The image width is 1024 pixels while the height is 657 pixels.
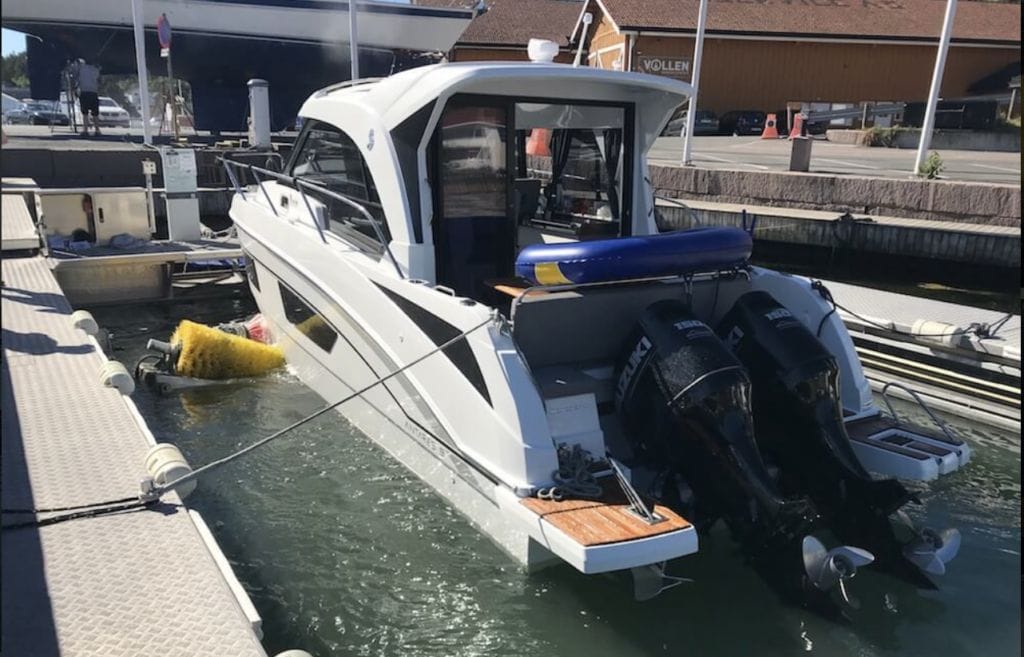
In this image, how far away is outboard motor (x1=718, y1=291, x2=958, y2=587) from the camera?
12.2 feet

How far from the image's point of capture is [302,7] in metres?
20.5

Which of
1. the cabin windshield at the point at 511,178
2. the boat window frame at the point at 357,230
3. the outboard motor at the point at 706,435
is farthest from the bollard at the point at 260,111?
the outboard motor at the point at 706,435

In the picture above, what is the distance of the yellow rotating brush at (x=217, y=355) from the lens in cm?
A: 657

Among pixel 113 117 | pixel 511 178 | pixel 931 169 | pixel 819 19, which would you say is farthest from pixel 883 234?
pixel 113 117

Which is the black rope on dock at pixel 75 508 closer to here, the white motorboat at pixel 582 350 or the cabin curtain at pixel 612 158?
the white motorboat at pixel 582 350

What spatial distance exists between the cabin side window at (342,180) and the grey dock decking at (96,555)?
5.96ft

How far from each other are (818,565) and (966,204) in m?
9.63

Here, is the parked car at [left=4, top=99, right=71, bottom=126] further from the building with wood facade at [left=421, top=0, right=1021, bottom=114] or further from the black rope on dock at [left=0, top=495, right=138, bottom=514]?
the black rope on dock at [left=0, top=495, right=138, bottom=514]

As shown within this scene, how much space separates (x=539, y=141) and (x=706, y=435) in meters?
3.30

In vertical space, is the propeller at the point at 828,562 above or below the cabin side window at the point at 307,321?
below

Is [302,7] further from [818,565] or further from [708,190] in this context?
[818,565]

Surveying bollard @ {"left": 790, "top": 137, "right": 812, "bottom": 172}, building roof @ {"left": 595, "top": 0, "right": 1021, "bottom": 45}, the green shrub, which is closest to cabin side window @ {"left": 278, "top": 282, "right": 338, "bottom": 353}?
bollard @ {"left": 790, "top": 137, "right": 812, "bottom": 172}

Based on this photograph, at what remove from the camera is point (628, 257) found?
390 cm

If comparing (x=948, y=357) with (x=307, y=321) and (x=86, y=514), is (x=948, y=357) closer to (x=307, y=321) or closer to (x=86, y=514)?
(x=307, y=321)
